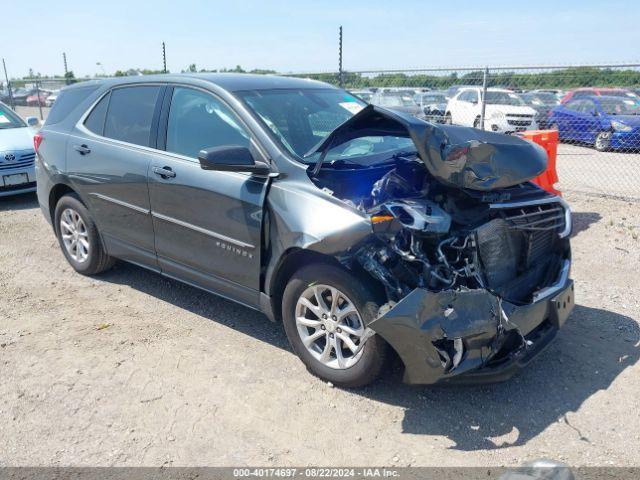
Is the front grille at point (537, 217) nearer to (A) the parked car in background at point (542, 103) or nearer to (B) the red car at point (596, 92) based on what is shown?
(A) the parked car in background at point (542, 103)

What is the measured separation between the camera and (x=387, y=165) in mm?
3611

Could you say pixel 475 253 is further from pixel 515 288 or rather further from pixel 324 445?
pixel 324 445

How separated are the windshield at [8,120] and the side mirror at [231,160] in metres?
7.17

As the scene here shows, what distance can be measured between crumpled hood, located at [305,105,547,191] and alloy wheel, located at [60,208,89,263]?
2694 mm

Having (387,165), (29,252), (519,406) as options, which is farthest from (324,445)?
(29,252)

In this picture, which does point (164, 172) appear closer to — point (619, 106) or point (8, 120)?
point (8, 120)

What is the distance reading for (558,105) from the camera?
15.2 m

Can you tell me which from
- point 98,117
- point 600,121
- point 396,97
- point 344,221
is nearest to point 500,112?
point 600,121

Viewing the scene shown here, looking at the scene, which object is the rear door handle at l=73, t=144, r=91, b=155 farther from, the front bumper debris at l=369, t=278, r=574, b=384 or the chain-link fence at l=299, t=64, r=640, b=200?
the chain-link fence at l=299, t=64, r=640, b=200

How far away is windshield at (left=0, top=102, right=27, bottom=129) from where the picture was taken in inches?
358

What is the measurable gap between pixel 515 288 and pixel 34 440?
290 centimetres

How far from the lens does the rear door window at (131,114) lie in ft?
14.6

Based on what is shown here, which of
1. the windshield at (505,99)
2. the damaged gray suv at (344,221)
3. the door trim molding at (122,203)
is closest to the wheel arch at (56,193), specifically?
the door trim molding at (122,203)

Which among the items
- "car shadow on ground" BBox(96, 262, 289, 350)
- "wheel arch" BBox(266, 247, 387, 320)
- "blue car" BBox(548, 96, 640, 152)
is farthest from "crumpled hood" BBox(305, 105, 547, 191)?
"blue car" BBox(548, 96, 640, 152)
